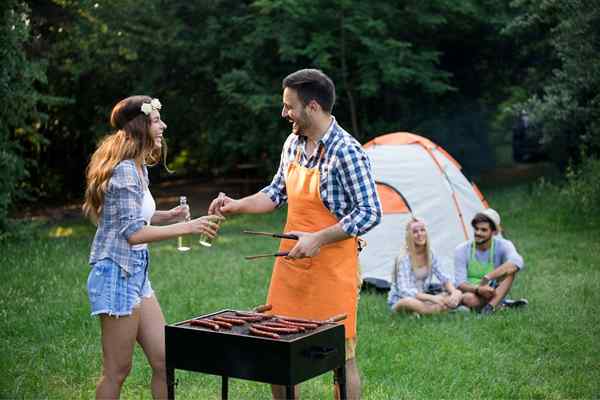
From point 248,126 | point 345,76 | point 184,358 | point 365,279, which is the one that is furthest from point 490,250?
point 248,126

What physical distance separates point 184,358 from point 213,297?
4.24 meters

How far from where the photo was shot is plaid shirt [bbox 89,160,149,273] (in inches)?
159

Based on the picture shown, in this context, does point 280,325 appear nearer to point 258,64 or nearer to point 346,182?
point 346,182

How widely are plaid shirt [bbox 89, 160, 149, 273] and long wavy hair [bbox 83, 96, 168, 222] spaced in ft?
0.11

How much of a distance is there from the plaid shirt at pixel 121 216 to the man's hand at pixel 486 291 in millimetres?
4148

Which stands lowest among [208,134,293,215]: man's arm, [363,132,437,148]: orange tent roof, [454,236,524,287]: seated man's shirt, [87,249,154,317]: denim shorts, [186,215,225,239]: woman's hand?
[454,236,524,287]: seated man's shirt

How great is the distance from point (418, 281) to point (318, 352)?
13.2ft

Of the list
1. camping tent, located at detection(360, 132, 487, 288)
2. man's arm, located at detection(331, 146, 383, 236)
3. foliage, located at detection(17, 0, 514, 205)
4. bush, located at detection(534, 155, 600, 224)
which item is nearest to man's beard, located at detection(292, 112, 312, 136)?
man's arm, located at detection(331, 146, 383, 236)

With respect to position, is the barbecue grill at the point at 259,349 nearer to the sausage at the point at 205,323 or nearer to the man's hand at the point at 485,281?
the sausage at the point at 205,323

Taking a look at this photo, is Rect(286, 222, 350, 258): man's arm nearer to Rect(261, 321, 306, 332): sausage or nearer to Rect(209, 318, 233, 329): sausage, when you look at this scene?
Rect(261, 321, 306, 332): sausage

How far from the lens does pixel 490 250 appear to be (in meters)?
7.76

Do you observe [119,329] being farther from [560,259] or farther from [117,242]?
[560,259]

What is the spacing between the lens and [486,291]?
24.5 ft

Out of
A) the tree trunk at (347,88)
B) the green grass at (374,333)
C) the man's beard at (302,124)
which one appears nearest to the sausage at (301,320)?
the man's beard at (302,124)
